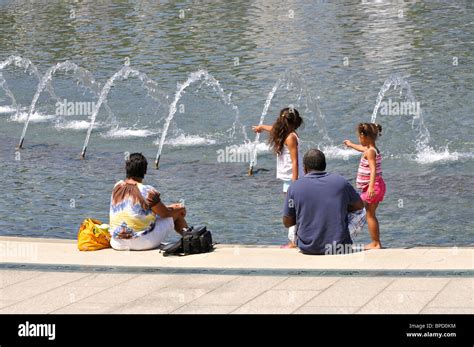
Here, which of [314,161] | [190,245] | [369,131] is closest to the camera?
[314,161]

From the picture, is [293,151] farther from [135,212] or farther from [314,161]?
[135,212]

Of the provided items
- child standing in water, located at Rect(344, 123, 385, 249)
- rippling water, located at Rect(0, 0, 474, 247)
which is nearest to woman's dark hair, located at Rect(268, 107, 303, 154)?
child standing in water, located at Rect(344, 123, 385, 249)

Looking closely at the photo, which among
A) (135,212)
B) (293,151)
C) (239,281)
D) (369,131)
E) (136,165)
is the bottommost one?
(239,281)

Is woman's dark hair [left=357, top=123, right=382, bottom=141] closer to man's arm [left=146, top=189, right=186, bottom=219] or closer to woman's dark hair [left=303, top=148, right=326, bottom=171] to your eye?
woman's dark hair [left=303, top=148, right=326, bottom=171]

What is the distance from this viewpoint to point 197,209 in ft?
54.3

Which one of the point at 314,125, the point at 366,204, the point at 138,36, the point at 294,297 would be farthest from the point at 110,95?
the point at 294,297

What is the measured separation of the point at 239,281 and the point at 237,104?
46.4 ft

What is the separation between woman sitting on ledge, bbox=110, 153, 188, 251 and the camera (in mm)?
12812

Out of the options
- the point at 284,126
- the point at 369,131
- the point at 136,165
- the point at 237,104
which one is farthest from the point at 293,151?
the point at 237,104

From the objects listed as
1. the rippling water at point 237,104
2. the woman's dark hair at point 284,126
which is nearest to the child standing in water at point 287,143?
the woman's dark hair at point 284,126

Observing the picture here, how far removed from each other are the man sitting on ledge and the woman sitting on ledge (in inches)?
63.0

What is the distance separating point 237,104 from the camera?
25.1 metres

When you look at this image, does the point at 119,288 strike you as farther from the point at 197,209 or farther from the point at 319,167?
the point at 197,209

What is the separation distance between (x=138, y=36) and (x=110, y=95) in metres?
10.6
